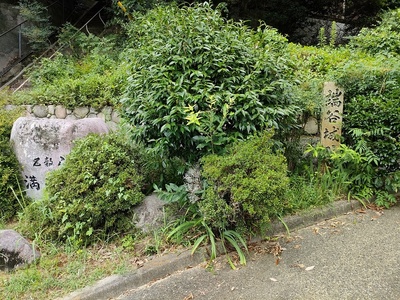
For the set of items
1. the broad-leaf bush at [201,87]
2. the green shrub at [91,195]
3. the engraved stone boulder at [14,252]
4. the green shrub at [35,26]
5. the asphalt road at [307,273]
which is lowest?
the asphalt road at [307,273]

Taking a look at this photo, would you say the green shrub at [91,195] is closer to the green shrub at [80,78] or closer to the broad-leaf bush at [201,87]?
the broad-leaf bush at [201,87]

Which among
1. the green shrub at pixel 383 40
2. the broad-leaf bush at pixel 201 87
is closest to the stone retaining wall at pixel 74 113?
the broad-leaf bush at pixel 201 87

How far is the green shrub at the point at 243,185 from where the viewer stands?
275 centimetres

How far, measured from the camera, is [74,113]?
5859 millimetres

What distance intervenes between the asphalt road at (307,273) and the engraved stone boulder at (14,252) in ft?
3.64

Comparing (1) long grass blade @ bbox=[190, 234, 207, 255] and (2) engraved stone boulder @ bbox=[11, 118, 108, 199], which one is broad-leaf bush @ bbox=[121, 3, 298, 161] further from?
(2) engraved stone boulder @ bbox=[11, 118, 108, 199]

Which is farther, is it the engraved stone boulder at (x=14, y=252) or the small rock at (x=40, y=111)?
the small rock at (x=40, y=111)

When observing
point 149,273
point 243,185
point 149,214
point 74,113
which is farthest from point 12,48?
point 243,185

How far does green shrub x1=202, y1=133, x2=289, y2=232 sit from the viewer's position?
9.03 feet

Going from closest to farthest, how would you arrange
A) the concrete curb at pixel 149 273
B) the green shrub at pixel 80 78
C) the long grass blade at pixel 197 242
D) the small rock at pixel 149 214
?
the concrete curb at pixel 149 273, the long grass blade at pixel 197 242, the small rock at pixel 149 214, the green shrub at pixel 80 78

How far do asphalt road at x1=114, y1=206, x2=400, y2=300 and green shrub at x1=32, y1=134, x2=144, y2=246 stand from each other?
90 centimetres

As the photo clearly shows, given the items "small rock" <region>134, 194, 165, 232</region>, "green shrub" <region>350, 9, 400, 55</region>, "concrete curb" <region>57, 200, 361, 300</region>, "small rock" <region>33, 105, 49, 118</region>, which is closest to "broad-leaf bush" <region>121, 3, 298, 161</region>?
"small rock" <region>134, 194, 165, 232</region>

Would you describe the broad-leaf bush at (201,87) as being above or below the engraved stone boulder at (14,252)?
above

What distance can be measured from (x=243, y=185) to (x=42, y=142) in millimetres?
2957
